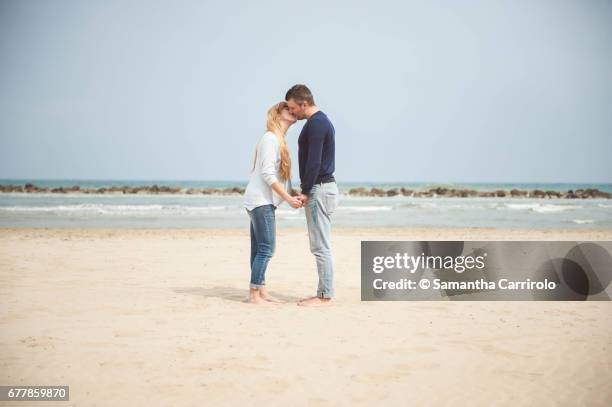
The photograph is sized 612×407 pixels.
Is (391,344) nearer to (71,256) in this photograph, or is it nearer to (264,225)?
(264,225)

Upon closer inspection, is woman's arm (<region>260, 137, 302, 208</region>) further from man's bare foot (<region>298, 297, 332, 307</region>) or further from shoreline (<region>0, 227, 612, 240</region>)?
shoreline (<region>0, 227, 612, 240</region>)

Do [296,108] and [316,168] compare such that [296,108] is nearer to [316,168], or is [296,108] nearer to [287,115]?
[287,115]

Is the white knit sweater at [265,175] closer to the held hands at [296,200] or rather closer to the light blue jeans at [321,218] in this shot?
the held hands at [296,200]

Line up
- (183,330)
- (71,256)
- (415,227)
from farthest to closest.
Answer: (415,227)
(71,256)
(183,330)

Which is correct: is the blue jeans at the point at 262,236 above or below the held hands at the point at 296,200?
below

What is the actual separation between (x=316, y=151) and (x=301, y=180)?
0.32 meters

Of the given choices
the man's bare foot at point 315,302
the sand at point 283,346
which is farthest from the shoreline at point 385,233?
the man's bare foot at point 315,302

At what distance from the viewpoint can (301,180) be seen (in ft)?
16.5

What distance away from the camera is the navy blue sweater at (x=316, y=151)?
16.0 ft

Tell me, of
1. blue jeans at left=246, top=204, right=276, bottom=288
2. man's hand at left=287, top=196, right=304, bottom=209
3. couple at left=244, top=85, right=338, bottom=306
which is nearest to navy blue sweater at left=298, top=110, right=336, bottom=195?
couple at left=244, top=85, right=338, bottom=306

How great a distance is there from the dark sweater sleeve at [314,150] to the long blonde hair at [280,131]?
25cm

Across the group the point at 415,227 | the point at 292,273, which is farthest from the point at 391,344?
the point at 415,227

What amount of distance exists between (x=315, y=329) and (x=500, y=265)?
3878 mm

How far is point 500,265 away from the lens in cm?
726
